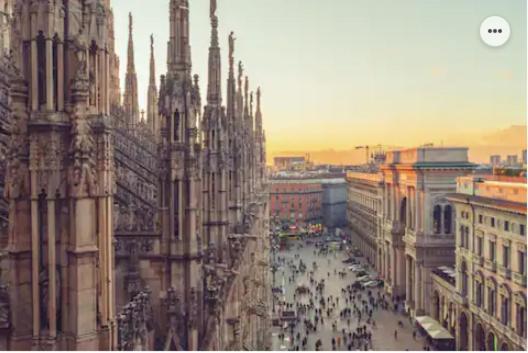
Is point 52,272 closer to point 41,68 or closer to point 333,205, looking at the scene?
point 41,68

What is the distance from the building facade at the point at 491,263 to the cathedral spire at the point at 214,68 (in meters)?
16.3

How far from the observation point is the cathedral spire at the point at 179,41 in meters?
12.0

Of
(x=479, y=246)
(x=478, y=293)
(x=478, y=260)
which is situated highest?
(x=479, y=246)

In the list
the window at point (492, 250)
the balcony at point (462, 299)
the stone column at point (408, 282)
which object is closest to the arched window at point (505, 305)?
the window at point (492, 250)

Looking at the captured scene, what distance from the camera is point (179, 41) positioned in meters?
12.1

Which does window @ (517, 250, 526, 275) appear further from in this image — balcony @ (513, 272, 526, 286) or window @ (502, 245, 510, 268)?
window @ (502, 245, 510, 268)

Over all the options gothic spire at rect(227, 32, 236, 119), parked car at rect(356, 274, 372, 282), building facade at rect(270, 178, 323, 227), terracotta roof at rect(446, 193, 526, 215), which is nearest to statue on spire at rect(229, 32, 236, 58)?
→ gothic spire at rect(227, 32, 236, 119)

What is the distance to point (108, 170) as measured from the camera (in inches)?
245

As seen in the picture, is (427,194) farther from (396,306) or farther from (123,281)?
(123,281)

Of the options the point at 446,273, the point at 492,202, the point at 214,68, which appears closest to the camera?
the point at 214,68

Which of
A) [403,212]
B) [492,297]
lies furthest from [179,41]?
[403,212]

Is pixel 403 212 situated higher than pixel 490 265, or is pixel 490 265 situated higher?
pixel 403 212

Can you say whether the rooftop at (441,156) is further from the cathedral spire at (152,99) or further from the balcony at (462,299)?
the cathedral spire at (152,99)

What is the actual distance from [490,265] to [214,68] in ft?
70.1
